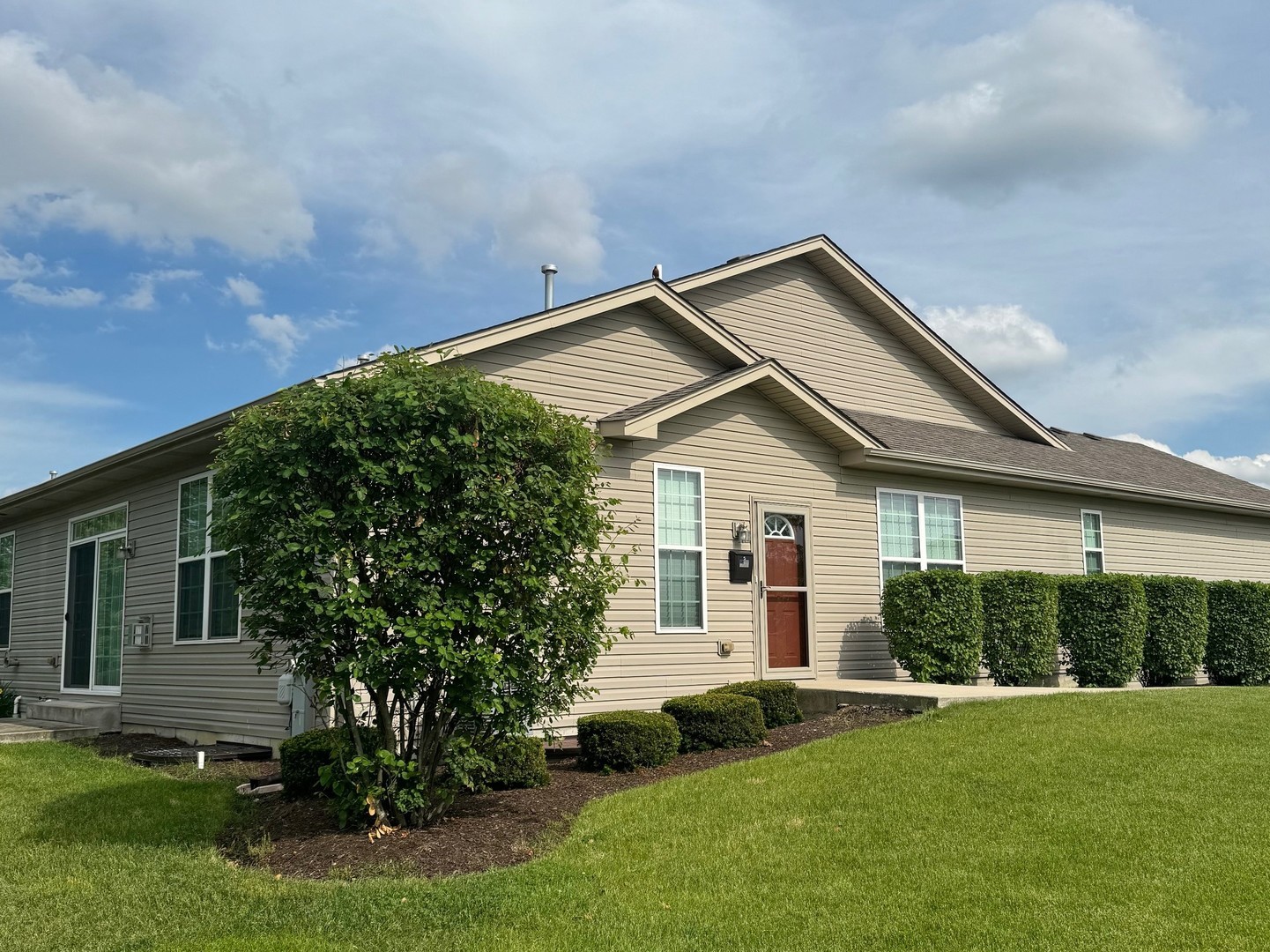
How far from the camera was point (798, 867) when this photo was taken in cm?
609

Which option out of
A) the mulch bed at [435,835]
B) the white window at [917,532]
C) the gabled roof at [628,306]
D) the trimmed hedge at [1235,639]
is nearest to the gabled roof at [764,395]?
the gabled roof at [628,306]

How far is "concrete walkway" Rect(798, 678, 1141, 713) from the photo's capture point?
10.4 m

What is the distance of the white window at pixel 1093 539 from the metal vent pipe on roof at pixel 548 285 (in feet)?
31.2

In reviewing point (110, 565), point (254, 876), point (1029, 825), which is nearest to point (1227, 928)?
point (1029, 825)

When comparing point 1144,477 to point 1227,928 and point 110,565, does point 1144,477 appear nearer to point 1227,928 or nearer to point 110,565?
point 1227,928

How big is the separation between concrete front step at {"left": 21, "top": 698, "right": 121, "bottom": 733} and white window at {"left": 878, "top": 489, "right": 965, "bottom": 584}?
9965mm

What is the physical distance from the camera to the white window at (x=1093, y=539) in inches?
656

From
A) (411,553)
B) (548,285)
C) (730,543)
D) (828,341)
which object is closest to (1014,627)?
(730,543)

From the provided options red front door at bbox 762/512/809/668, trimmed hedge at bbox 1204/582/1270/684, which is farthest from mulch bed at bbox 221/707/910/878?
trimmed hedge at bbox 1204/582/1270/684

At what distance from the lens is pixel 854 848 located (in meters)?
6.34

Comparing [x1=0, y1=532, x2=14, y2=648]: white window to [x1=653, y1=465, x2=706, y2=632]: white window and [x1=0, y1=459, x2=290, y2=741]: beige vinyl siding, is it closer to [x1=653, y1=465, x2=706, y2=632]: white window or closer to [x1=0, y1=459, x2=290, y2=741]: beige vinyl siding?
[x1=0, y1=459, x2=290, y2=741]: beige vinyl siding

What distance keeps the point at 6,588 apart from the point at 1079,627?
56.2 ft

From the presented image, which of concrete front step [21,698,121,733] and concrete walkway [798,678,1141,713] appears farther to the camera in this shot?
concrete front step [21,698,121,733]

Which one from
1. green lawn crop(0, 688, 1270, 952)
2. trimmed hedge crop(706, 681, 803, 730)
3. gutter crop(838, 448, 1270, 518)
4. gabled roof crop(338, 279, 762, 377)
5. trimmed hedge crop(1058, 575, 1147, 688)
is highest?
gabled roof crop(338, 279, 762, 377)
